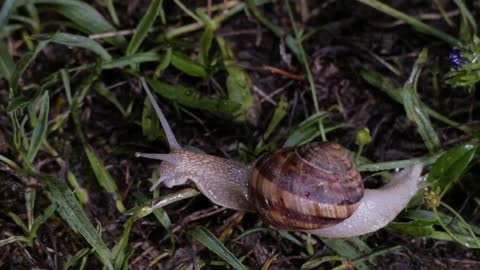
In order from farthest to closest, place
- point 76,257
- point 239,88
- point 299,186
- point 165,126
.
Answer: point 239,88 → point 165,126 → point 76,257 → point 299,186

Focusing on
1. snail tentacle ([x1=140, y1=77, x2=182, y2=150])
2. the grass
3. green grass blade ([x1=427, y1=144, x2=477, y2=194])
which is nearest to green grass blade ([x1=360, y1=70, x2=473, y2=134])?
the grass

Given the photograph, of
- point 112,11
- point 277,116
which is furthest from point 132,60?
point 277,116

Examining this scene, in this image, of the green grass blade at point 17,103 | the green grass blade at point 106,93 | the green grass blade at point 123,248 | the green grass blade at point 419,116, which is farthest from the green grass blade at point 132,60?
the green grass blade at point 419,116

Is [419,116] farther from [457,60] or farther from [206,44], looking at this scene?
[206,44]

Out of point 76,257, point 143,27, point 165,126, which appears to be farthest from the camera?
point 143,27

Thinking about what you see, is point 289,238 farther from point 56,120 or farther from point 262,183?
point 56,120

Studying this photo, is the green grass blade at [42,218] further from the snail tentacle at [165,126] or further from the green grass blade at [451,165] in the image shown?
the green grass blade at [451,165]

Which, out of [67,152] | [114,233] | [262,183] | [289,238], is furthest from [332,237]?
[67,152]
